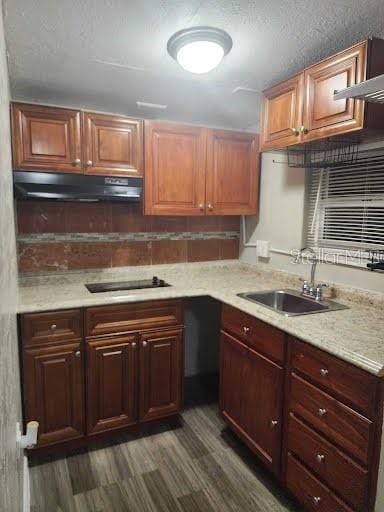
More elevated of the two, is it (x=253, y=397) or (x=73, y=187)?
(x=73, y=187)

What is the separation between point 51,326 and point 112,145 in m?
1.22

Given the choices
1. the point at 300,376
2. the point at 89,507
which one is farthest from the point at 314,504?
the point at 89,507

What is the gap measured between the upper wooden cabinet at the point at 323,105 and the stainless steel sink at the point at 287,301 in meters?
0.94

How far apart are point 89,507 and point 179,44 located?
227cm

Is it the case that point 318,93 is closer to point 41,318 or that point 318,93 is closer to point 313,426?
point 313,426

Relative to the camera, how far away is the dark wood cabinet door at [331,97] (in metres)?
1.54

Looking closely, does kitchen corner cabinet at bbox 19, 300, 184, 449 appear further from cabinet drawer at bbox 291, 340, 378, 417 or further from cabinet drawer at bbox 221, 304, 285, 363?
cabinet drawer at bbox 291, 340, 378, 417

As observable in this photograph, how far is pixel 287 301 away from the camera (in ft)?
7.34

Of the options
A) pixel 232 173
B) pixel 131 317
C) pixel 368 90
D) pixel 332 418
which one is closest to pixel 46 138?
pixel 131 317

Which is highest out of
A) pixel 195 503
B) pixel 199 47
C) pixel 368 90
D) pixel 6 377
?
pixel 199 47

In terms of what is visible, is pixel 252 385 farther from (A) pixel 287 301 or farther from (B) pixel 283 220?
(B) pixel 283 220

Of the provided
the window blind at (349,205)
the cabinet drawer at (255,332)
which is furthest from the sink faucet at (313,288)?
the cabinet drawer at (255,332)

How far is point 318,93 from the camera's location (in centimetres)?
174

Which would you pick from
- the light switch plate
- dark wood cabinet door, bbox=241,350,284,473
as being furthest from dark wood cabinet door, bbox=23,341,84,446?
the light switch plate
